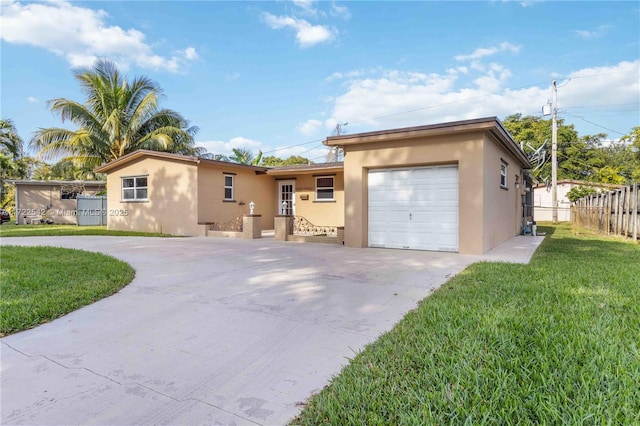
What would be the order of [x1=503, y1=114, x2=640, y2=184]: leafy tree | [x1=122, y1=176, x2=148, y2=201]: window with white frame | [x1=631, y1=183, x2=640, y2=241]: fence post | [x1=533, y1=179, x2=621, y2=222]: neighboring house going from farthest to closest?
[x1=503, y1=114, x2=640, y2=184]: leafy tree, [x1=533, y1=179, x2=621, y2=222]: neighboring house, [x1=122, y1=176, x2=148, y2=201]: window with white frame, [x1=631, y1=183, x2=640, y2=241]: fence post

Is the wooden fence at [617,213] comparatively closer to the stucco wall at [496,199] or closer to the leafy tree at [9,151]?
the stucco wall at [496,199]

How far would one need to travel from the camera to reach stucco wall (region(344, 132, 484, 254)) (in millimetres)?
8297

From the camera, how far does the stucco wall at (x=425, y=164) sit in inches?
327

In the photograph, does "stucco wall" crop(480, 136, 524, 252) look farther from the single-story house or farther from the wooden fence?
the wooden fence

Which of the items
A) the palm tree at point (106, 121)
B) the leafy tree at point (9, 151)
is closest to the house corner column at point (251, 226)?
the palm tree at point (106, 121)

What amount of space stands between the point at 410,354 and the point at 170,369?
1903mm

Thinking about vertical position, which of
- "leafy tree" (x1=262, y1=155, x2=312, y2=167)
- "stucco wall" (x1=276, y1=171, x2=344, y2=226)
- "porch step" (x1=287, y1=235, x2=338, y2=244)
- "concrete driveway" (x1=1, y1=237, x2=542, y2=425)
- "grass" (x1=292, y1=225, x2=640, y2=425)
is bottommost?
"concrete driveway" (x1=1, y1=237, x2=542, y2=425)

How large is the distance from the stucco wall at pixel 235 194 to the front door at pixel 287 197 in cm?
30

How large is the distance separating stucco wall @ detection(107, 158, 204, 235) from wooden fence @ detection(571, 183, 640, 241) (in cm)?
1457

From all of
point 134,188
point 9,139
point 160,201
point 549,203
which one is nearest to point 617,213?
point 160,201

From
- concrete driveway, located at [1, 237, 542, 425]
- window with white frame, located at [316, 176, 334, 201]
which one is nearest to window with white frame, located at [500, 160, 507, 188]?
concrete driveway, located at [1, 237, 542, 425]

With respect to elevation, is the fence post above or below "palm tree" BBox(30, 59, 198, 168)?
below

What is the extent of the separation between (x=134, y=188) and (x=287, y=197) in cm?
701

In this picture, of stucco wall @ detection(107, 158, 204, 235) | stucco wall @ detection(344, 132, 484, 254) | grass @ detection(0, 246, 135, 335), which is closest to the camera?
grass @ detection(0, 246, 135, 335)
